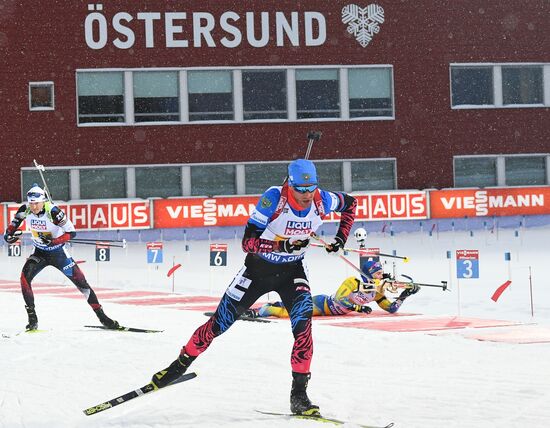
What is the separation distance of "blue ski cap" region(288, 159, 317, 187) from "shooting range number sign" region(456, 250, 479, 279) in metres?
7.97

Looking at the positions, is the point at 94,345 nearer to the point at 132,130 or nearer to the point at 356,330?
the point at 356,330

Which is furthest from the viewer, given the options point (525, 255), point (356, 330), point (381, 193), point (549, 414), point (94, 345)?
point (381, 193)

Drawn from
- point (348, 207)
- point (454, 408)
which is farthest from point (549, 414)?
point (348, 207)

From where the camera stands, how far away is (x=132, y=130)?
36.4 meters

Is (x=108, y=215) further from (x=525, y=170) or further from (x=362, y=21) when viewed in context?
(x=525, y=170)

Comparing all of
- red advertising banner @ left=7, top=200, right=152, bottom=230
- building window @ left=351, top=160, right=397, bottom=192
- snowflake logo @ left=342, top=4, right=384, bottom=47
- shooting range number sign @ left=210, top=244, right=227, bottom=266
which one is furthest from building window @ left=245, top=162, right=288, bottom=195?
shooting range number sign @ left=210, top=244, right=227, bottom=266

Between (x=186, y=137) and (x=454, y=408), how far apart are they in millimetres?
29870

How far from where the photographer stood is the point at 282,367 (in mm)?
9867

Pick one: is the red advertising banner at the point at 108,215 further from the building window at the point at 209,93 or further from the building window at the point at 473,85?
the building window at the point at 473,85

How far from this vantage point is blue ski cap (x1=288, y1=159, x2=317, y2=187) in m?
7.32

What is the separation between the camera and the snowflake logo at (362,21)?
37.2 m

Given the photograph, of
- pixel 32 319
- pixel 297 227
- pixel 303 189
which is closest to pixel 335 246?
pixel 297 227

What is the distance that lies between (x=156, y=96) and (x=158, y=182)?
3.38 meters

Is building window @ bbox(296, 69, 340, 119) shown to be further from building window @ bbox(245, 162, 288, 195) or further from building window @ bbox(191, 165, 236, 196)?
building window @ bbox(191, 165, 236, 196)
